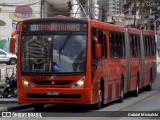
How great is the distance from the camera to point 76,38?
1822 centimetres

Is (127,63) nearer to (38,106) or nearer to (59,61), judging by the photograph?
(38,106)

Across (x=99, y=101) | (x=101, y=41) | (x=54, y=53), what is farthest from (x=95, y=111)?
(x=101, y=41)

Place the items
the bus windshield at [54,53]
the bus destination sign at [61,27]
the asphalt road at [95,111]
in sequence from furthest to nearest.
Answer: the bus destination sign at [61,27] < the bus windshield at [54,53] < the asphalt road at [95,111]

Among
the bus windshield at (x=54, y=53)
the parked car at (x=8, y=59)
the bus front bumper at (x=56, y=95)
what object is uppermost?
the bus windshield at (x=54, y=53)

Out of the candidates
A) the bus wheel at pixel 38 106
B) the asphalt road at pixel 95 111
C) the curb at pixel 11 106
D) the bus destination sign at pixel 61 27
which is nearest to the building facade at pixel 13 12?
the asphalt road at pixel 95 111

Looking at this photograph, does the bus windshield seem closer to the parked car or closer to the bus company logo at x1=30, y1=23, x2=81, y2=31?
the bus company logo at x1=30, y1=23, x2=81, y2=31

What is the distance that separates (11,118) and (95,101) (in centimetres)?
334

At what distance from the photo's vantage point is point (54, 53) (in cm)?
1803

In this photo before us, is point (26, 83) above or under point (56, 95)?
above

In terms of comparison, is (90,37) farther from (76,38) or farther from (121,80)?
(121,80)

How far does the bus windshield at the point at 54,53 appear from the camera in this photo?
17.9 meters

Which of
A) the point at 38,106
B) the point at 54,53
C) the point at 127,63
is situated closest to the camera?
the point at 54,53

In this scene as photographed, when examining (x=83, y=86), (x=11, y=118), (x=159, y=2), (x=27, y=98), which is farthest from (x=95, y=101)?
(x=159, y=2)

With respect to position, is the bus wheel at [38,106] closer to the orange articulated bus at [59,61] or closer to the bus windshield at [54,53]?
the orange articulated bus at [59,61]
